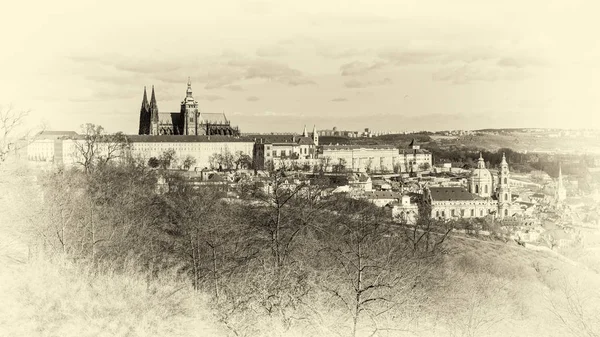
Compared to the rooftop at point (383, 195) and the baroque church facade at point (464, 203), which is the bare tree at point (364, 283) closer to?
the baroque church facade at point (464, 203)

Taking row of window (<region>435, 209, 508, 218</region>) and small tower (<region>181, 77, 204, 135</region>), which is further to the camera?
small tower (<region>181, 77, 204, 135</region>)

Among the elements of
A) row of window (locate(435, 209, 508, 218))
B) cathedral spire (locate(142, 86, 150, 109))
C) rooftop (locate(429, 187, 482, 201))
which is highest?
cathedral spire (locate(142, 86, 150, 109))

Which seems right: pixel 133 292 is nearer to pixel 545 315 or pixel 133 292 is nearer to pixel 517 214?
pixel 545 315

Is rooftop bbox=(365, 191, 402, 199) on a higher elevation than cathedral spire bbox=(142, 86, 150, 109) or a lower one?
lower

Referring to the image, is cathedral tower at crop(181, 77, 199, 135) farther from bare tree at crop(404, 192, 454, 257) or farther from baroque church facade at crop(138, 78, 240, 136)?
bare tree at crop(404, 192, 454, 257)

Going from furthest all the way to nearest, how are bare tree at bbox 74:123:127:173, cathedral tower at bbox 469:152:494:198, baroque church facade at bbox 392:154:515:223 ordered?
cathedral tower at bbox 469:152:494:198
baroque church facade at bbox 392:154:515:223
bare tree at bbox 74:123:127:173

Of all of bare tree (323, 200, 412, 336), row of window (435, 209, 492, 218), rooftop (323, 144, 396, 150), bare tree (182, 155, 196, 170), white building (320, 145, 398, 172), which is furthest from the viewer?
rooftop (323, 144, 396, 150)

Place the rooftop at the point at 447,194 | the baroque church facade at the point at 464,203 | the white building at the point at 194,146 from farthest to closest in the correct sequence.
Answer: the white building at the point at 194,146, the rooftop at the point at 447,194, the baroque church facade at the point at 464,203

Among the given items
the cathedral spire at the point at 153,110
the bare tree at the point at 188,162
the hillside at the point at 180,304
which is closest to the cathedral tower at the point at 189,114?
the cathedral spire at the point at 153,110

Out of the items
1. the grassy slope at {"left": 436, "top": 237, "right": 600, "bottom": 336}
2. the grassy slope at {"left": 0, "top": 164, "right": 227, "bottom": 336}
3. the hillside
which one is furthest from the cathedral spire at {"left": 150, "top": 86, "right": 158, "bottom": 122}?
the grassy slope at {"left": 0, "top": 164, "right": 227, "bottom": 336}
